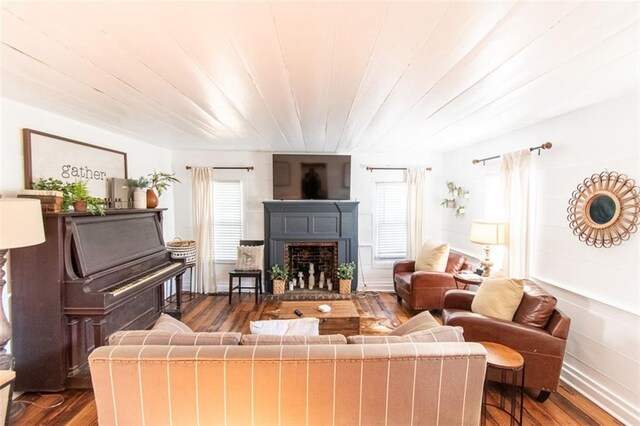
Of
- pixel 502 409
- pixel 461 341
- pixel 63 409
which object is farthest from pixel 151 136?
pixel 502 409

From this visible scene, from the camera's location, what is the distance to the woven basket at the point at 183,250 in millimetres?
3766

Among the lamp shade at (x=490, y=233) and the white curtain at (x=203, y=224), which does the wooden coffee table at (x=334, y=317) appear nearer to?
the lamp shade at (x=490, y=233)

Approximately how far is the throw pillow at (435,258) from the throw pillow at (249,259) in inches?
102

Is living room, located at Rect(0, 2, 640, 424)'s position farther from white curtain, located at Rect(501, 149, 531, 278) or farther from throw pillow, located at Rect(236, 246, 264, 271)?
throw pillow, located at Rect(236, 246, 264, 271)

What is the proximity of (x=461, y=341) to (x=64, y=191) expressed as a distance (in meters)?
3.29

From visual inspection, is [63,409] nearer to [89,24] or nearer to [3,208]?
[3,208]

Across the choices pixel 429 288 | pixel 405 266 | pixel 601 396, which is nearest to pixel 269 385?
pixel 601 396

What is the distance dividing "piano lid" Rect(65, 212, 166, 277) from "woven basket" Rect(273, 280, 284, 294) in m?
1.78

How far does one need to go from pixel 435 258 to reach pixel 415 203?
1124 mm

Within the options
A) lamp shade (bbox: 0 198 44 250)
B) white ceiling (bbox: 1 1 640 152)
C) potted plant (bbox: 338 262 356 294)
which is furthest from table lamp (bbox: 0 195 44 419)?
potted plant (bbox: 338 262 356 294)

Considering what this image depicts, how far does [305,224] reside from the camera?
14.9 ft

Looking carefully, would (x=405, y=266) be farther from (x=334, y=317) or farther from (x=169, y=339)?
(x=169, y=339)

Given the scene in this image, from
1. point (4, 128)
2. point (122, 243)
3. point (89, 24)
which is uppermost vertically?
point (89, 24)

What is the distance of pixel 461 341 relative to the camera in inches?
60.7
